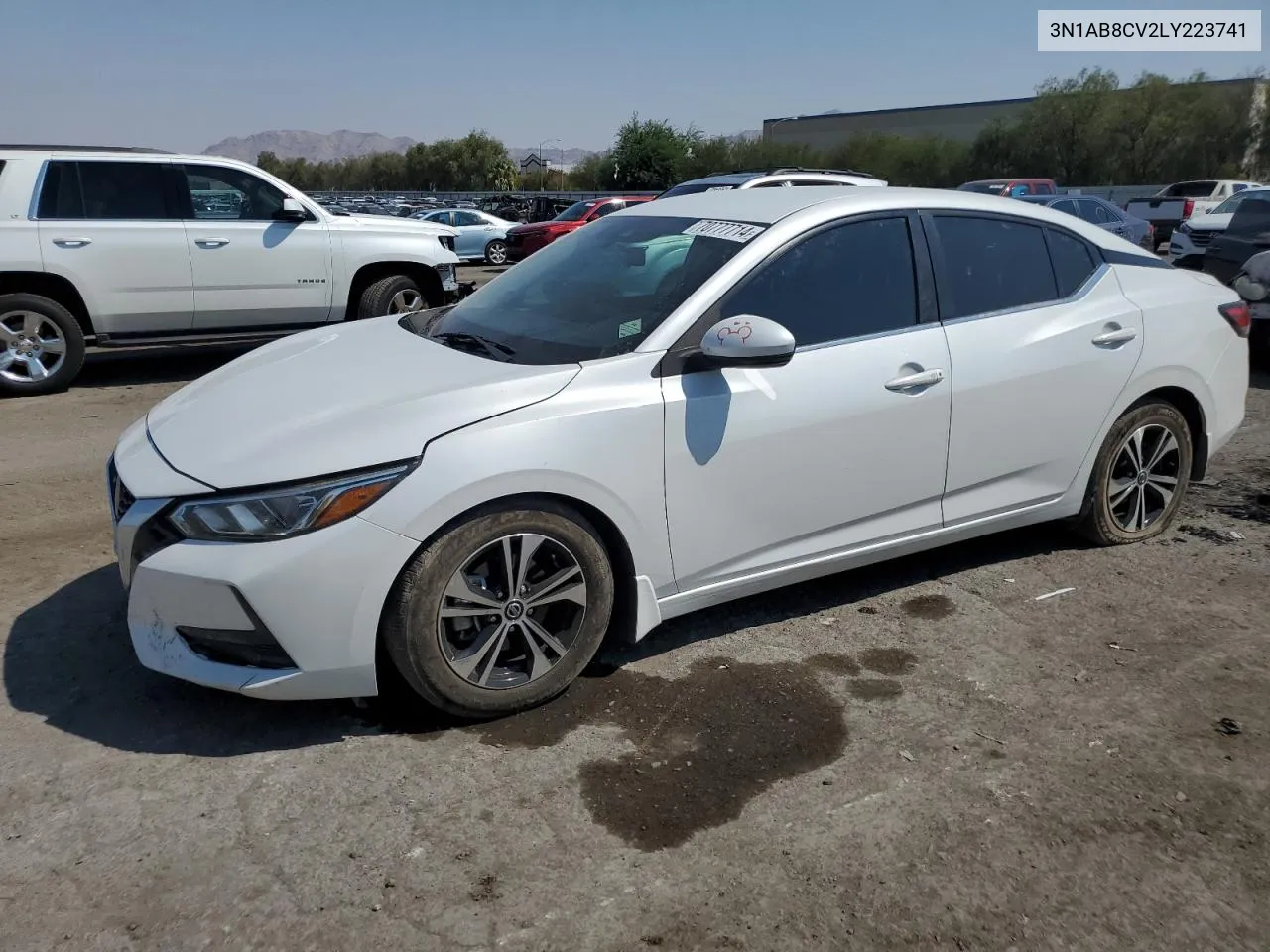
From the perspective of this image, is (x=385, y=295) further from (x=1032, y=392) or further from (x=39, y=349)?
(x=1032, y=392)

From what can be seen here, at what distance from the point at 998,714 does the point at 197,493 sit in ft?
8.51

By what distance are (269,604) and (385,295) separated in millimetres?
7229

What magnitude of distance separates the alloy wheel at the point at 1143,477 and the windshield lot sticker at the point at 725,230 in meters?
2.06

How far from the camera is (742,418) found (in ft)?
11.7

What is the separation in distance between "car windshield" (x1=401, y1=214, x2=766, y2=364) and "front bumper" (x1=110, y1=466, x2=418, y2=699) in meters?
0.97

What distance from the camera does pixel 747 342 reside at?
340cm

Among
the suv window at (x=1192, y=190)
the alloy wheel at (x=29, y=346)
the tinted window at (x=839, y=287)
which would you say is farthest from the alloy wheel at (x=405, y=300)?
the suv window at (x=1192, y=190)

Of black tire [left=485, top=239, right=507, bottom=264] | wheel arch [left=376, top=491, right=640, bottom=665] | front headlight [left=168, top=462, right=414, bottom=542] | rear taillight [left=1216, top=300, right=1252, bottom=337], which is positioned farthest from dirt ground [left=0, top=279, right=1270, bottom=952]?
black tire [left=485, top=239, right=507, bottom=264]

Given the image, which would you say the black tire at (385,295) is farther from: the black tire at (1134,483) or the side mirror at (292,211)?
the black tire at (1134,483)

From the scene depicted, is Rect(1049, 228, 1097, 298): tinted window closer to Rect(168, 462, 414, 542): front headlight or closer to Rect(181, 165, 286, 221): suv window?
Rect(168, 462, 414, 542): front headlight

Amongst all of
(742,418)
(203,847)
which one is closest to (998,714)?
(742,418)

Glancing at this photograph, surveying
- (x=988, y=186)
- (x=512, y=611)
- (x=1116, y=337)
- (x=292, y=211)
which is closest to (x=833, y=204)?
(x=1116, y=337)

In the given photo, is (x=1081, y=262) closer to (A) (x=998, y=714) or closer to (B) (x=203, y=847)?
(A) (x=998, y=714)

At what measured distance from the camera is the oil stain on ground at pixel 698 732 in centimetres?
292
